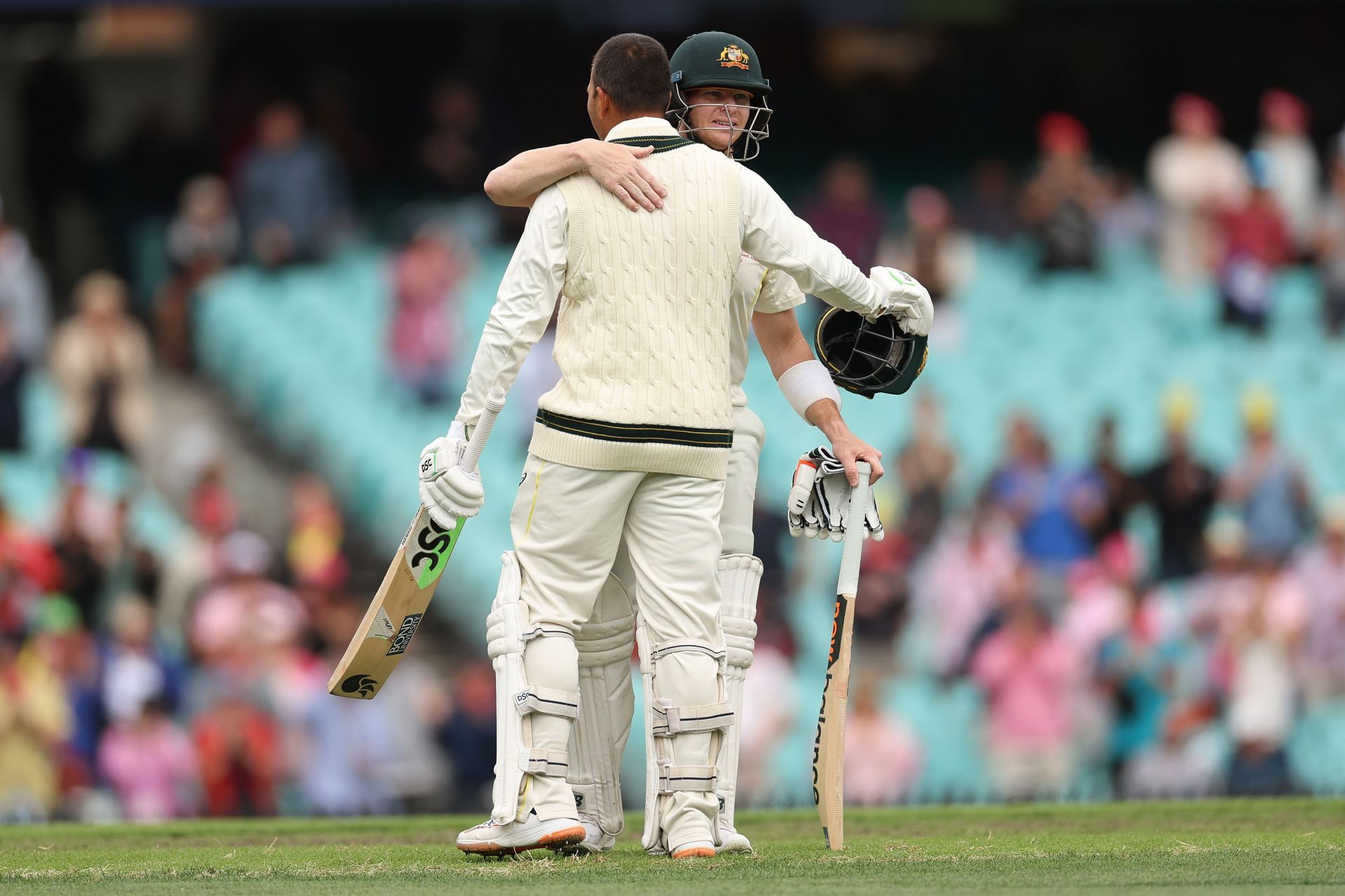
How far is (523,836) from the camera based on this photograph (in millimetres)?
5129

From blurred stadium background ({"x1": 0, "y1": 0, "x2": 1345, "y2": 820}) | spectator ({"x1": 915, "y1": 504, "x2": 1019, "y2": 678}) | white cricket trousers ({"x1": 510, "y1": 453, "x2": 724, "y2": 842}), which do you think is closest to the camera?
white cricket trousers ({"x1": 510, "y1": 453, "x2": 724, "y2": 842})

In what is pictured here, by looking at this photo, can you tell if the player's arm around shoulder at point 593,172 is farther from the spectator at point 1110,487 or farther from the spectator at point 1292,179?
the spectator at point 1292,179

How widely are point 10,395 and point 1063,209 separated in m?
7.54

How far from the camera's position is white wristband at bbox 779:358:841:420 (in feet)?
18.8

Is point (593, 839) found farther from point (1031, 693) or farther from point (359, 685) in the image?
point (1031, 693)

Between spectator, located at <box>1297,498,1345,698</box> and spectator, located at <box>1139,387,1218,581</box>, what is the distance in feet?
2.09

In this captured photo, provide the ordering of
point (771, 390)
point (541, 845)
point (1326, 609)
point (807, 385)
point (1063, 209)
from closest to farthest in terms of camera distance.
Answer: point (541, 845) < point (807, 385) < point (1326, 609) < point (771, 390) < point (1063, 209)

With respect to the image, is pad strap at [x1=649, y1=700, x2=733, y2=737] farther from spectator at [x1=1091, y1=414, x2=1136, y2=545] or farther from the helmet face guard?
spectator at [x1=1091, y1=414, x2=1136, y2=545]

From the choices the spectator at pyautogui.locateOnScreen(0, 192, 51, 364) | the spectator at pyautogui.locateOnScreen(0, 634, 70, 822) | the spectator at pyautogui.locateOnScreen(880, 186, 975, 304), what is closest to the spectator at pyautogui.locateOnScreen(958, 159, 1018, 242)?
the spectator at pyautogui.locateOnScreen(880, 186, 975, 304)

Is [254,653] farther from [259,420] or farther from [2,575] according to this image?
[259,420]

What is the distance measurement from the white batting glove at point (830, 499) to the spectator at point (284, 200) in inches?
389

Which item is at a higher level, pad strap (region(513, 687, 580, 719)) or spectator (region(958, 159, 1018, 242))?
spectator (region(958, 159, 1018, 242))

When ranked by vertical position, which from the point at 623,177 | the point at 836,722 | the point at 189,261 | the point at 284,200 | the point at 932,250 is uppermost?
the point at 284,200

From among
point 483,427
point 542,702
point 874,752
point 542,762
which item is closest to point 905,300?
point 483,427
